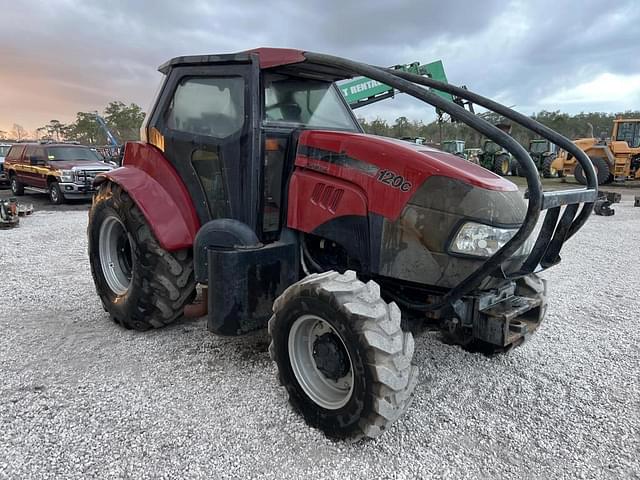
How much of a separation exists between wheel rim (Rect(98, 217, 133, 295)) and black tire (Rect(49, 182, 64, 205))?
9913 millimetres

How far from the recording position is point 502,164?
2234 cm

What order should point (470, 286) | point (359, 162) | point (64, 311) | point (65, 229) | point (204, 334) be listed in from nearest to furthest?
point (470, 286) → point (359, 162) → point (204, 334) → point (64, 311) → point (65, 229)

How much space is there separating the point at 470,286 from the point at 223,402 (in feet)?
5.11

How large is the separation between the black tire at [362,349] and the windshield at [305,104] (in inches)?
48.6

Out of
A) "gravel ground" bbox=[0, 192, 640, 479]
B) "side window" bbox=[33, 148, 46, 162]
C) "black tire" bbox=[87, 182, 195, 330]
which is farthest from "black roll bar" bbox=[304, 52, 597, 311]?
"side window" bbox=[33, 148, 46, 162]

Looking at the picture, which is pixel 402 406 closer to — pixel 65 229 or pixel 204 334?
pixel 204 334

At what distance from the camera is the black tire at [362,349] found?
2.18 metres

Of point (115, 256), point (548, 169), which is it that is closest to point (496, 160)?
point (548, 169)

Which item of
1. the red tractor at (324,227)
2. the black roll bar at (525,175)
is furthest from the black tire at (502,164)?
the black roll bar at (525,175)

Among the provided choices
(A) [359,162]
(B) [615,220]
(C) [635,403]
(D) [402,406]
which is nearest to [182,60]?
(A) [359,162]

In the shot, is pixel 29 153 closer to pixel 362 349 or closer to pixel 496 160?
pixel 362 349

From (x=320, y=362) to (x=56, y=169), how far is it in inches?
488

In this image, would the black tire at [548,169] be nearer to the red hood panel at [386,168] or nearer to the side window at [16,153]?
the side window at [16,153]

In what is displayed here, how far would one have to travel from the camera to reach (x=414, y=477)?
218 cm
